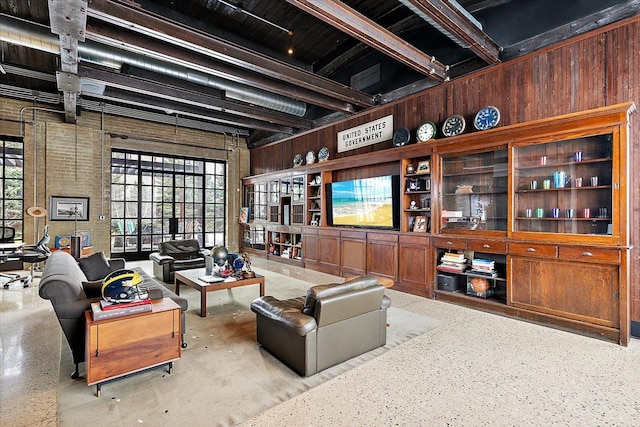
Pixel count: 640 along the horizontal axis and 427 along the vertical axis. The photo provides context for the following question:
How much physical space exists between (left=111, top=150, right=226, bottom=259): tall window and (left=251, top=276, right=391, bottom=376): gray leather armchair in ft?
22.4

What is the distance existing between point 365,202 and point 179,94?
160 inches

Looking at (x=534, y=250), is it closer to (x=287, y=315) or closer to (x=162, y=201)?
(x=287, y=315)

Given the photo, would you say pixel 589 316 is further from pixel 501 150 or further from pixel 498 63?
pixel 498 63

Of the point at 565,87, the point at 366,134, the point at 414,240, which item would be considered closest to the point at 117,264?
the point at 414,240

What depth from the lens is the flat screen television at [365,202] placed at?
5.56 meters

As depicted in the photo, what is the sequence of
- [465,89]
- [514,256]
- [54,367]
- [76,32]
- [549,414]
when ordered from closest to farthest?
[549,414]
[54,367]
[76,32]
[514,256]
[465,89]

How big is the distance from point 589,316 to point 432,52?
4169mm

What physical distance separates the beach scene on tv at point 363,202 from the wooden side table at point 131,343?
13.1 feet

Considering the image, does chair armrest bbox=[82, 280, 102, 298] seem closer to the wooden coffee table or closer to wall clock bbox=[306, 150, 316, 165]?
the wooden coffee table

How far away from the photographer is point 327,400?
7.28 feet

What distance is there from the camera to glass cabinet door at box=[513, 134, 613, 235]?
3.44m

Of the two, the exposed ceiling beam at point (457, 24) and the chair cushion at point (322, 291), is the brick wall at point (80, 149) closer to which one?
the chair cushion at point (322, 291)

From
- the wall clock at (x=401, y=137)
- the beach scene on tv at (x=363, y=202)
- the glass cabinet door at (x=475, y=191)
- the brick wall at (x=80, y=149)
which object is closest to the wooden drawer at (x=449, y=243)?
the glass cabinet door at (x=475, y=191)

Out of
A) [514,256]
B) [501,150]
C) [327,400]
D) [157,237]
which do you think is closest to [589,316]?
[514,256]
